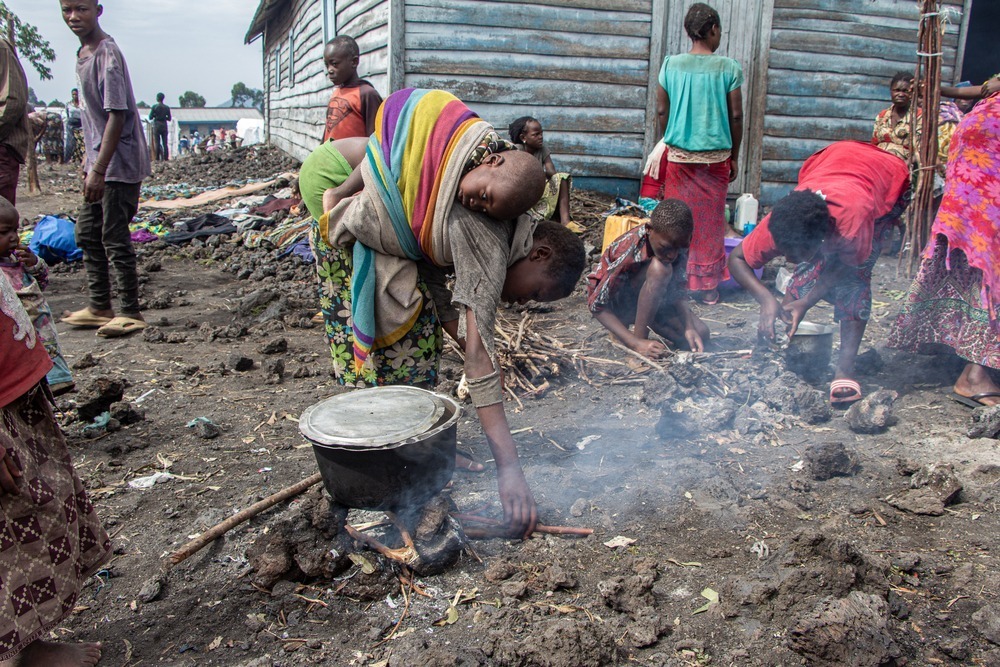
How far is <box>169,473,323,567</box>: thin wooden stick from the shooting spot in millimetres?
2297

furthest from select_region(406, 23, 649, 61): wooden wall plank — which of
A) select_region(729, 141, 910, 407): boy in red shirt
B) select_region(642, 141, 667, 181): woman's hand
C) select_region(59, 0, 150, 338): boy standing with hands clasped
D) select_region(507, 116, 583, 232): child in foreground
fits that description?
select_region(729, 141, 910, 407): boy in red shirt

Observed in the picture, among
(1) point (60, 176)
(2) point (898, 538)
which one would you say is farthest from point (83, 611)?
(1) point (60, 176)

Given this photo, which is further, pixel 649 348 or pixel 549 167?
pixel 549 167

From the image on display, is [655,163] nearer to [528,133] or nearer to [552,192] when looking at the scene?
[552,192]

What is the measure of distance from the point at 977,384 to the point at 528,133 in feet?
15.7

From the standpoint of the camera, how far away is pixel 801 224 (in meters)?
3.57

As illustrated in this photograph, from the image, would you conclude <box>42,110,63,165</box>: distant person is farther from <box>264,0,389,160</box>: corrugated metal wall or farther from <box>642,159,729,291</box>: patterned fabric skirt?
<box>642,159,729,291</box>: patterned fabric skirt

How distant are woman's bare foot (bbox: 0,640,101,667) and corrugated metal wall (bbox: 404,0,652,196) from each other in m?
6.59

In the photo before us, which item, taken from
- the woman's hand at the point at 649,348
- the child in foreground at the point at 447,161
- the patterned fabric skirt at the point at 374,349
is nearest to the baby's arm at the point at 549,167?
the woman's hand at the point at 649,348

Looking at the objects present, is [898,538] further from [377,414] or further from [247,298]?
[247,298]

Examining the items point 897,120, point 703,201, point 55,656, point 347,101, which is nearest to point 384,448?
point 55,656

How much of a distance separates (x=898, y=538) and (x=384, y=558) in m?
1.92

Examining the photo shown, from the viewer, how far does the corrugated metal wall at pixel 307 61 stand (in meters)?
7.98

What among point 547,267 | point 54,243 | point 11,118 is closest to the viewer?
point 547,267
